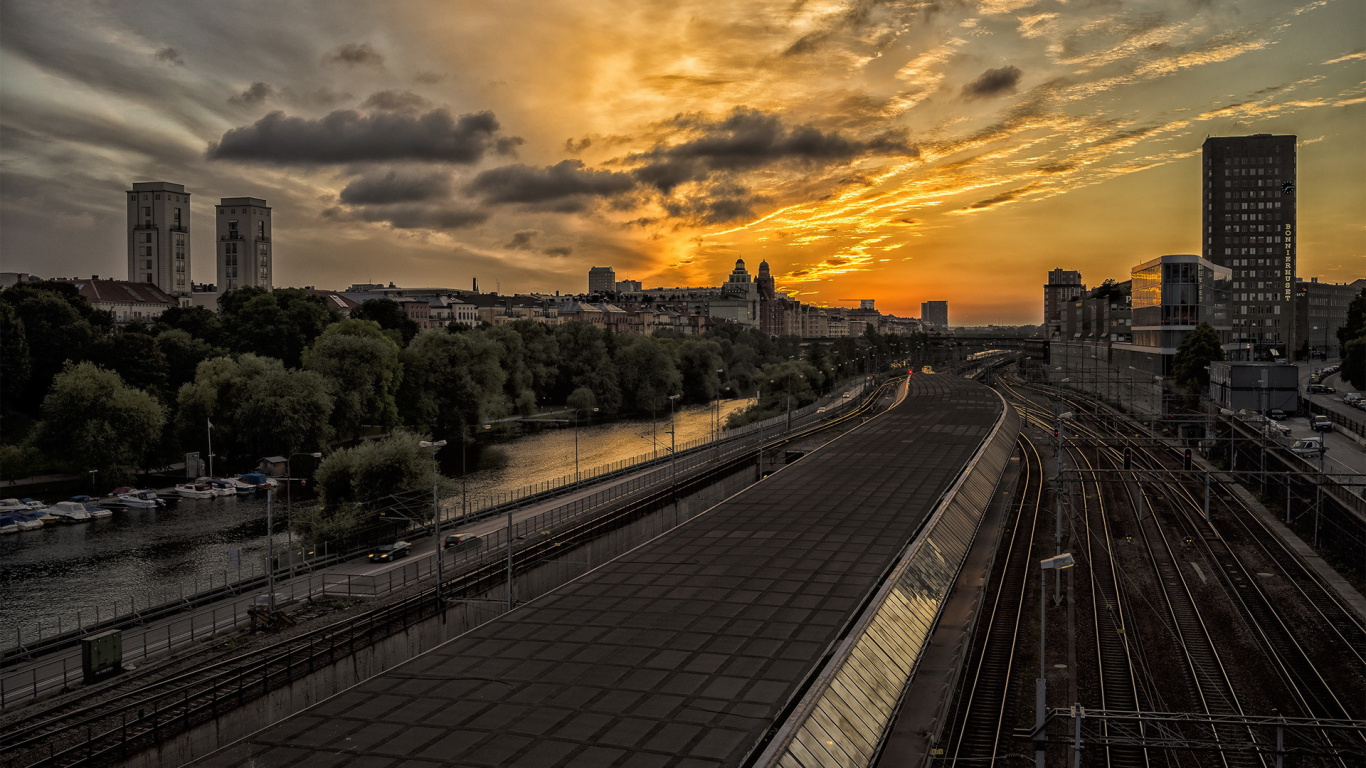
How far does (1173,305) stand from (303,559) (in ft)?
260

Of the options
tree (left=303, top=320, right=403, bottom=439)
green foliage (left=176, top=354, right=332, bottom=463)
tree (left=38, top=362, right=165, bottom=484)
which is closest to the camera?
tree (left=38, top=362, right=165, bottom=484)

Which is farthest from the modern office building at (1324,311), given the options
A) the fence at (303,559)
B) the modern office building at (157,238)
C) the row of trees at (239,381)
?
the modern office building at (157,238)

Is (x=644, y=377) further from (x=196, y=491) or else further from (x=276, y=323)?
(x=196, y=491)

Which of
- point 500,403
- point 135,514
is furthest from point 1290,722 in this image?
point 500,403

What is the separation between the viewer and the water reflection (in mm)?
33094

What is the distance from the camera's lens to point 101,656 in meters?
21.6

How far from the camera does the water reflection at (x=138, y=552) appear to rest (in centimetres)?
3309

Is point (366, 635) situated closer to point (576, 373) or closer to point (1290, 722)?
point (1290, 722)

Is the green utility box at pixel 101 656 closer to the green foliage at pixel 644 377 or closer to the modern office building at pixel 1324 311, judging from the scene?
the green foliage at pixel 644 377

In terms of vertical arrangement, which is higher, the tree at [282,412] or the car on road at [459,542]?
the tree at [282,412]

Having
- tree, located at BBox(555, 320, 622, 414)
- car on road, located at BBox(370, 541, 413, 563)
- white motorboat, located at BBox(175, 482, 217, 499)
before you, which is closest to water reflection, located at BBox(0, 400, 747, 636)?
white motorboat, located at BBox(175, 482, 217, 499)

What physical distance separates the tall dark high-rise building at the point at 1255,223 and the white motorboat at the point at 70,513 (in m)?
139

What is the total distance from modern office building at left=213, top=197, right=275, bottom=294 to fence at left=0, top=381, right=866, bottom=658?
149m

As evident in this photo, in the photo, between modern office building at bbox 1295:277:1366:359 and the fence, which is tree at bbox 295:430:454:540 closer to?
the fence
